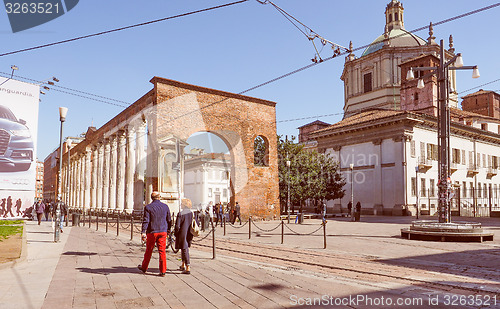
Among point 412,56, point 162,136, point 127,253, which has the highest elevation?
point 412,56

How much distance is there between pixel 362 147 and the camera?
3850 centimetres

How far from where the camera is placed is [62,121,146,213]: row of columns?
27391mm

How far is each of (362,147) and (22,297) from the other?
119 feet

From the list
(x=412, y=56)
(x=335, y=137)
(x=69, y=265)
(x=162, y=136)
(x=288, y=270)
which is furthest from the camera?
(x=412, y=56)

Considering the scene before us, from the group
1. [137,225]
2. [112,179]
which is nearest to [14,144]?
[112,179]

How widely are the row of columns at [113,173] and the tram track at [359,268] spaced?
13803 mm

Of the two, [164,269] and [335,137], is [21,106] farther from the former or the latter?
[335,137]

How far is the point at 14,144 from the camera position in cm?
2673

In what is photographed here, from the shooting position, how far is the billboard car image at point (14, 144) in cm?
2633

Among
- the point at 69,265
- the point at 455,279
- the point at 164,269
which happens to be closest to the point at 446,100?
the point at 455,279

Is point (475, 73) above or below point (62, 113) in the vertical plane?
above

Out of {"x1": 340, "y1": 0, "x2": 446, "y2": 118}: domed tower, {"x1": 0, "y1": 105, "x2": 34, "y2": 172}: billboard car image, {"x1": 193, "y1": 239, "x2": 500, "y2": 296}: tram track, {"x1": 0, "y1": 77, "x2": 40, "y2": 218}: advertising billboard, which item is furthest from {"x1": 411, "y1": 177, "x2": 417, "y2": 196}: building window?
{"x1": 0, "y1": 105, "x2": 34, "y2": 172}: billboard car image

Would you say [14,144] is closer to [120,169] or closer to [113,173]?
[120,169]

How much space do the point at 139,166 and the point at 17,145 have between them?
840cm
